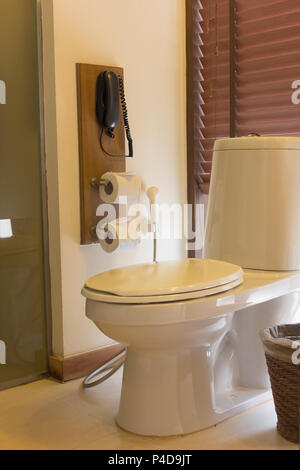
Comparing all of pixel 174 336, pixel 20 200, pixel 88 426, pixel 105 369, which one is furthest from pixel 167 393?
pixel 20 200

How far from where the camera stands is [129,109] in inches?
104

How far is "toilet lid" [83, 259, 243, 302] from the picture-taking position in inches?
69.6

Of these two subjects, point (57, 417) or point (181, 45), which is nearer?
point (57, 417)

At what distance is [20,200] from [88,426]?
0.89 meters

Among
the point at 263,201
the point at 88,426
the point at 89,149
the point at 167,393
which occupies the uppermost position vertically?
the point at 89,149

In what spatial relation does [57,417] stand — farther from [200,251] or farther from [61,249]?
[200,251]

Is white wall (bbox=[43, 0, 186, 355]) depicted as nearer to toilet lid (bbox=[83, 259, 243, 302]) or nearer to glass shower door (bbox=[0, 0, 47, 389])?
glass shower door (bbox=[0, 0, 47, 389])

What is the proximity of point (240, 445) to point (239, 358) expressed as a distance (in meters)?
0.45

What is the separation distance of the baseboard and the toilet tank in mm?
736

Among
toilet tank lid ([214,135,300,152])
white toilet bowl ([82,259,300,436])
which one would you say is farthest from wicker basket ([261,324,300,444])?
toilet tank lid ([214,135,300,152])

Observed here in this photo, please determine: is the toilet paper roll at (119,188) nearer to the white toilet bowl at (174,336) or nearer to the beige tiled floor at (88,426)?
the white toilet bowl at (174,336)

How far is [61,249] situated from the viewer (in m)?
2.40

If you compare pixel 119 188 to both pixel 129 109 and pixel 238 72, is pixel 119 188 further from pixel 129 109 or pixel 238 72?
pixel 238 72
